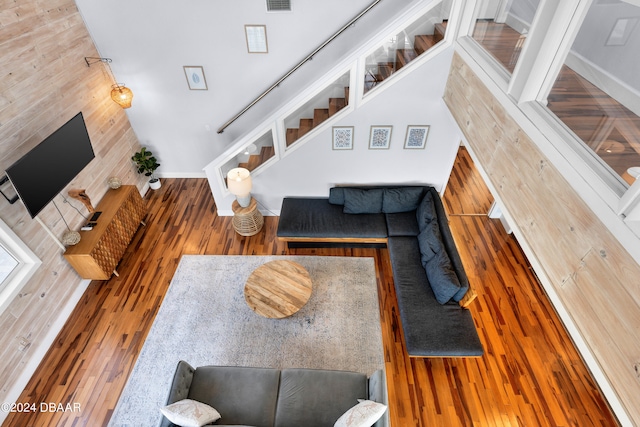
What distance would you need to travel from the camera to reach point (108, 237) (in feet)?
13.5

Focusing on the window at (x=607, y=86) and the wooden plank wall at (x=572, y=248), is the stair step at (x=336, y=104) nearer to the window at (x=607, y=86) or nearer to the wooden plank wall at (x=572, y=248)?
the wooden plank wall at (x=572, y=248)

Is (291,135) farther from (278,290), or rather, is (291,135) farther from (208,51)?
(278,290)

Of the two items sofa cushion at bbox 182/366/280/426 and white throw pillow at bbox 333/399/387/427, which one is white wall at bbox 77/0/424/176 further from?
white throw pillow at bbox 333/399/387/427

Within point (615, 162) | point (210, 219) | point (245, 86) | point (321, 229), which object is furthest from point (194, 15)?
point (615, 162)

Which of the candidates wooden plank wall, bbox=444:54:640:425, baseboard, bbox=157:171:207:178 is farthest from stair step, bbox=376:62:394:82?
baseboard, bbox=157:171:207:178

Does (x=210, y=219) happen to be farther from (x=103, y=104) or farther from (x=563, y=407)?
(x=563, y=407)

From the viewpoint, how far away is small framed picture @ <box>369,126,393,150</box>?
4293 mm

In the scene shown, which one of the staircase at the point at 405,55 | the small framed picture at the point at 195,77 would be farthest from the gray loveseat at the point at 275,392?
the small framed picture at the point at 195,77

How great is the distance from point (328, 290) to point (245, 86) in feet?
10.9


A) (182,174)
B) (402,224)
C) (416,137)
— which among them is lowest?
(182,174)

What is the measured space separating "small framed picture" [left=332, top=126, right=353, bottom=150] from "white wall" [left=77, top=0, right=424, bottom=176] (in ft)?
3.72

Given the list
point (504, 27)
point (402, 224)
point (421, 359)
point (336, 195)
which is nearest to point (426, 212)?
point (402, 224)

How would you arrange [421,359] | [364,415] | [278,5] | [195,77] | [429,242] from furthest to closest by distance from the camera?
[195,77] < [278,5] < [429,242] < [421,359] < [364,415]

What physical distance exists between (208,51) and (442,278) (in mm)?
4410
